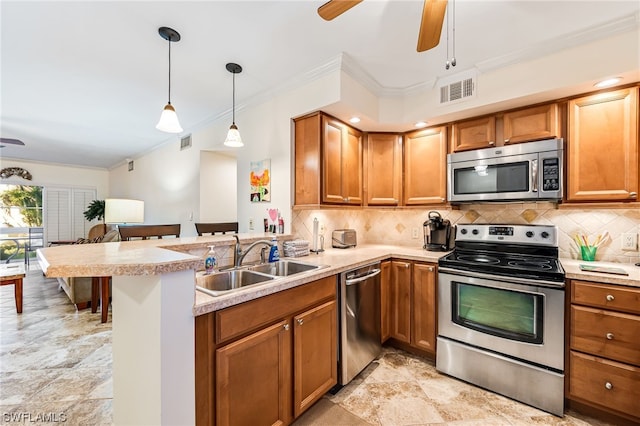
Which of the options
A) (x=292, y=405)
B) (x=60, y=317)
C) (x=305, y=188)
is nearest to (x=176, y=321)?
(x=292, y=405)

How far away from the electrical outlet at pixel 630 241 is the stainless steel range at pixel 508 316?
482 mm

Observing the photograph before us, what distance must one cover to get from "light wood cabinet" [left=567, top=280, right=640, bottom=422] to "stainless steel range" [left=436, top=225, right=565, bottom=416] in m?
0.09

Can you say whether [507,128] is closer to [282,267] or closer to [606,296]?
[606,296]

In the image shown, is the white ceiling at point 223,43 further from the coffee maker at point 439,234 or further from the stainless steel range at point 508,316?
the stainless steel range at point 508,316

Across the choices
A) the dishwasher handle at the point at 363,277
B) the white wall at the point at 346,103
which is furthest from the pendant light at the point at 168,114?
the dishwasher handle at the point at 363,277

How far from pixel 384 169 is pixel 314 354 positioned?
203 cm

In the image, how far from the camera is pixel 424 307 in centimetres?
235

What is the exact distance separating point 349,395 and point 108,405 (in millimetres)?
1699

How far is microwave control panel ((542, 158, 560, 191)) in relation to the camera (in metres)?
2.07

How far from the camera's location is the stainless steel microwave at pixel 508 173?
2.09 meters

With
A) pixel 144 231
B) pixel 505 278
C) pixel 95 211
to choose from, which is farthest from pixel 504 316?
pixel 95 211

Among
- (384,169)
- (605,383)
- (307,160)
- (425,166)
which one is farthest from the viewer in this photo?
Result: (384,169)

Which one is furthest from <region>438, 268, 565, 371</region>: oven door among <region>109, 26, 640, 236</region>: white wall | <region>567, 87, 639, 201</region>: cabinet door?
<region>109, 26, 640, 236</region>: white wall

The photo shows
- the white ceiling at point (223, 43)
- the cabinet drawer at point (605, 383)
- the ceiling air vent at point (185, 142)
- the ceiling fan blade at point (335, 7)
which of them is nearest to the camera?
the ceiling fan blade at point (335, 7)
